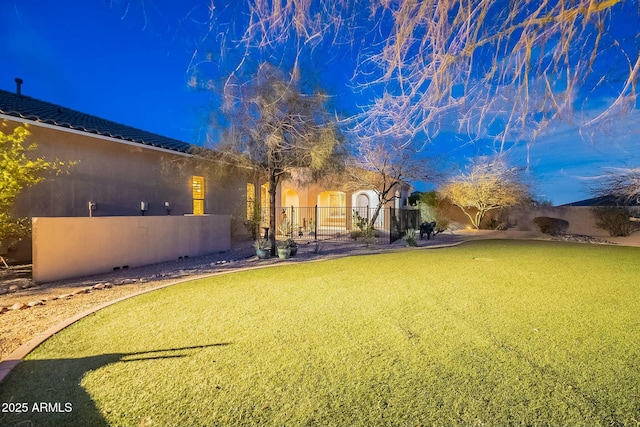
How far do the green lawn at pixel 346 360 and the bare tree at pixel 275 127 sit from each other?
527cm

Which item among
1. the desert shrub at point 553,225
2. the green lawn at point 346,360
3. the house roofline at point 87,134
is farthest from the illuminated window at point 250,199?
the desert shrub at point 553,225

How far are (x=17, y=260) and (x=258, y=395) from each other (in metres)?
9.97

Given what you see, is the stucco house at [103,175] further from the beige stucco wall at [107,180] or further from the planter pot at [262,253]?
the planter pot at [262,253]

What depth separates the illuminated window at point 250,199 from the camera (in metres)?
16.9

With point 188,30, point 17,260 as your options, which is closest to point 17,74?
point 17,260

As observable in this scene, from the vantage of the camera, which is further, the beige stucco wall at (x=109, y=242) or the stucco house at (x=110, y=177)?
the stucco house at (x=110, y=177)

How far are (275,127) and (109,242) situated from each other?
5.61 metres

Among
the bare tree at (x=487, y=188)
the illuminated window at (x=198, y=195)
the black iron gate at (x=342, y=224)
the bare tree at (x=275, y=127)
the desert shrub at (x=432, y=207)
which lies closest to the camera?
the bare tree at (x=275, y=127)

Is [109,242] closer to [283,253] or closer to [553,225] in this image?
[283,253]

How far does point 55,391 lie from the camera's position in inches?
111

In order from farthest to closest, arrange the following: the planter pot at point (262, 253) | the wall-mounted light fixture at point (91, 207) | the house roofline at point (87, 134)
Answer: the planter pot at point (262, 253), the wall-mounted light fixture at point (91, 207), the house roofline at point (87, 134)

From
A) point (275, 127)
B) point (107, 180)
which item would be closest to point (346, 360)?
point (275, 127)

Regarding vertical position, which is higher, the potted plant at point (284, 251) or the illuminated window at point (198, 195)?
the illuminated window at point (198, 195)

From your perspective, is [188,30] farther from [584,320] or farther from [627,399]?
[584,320]
